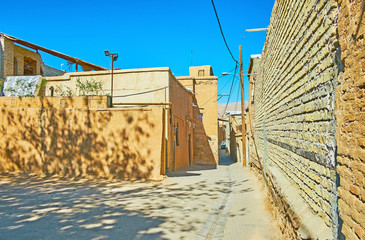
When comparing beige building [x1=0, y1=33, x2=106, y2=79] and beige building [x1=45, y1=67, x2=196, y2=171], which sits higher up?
beige building [x1=0, y1=33, x2=106, y2=79]

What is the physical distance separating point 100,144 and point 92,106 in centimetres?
153

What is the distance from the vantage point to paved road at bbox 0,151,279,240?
4780mm

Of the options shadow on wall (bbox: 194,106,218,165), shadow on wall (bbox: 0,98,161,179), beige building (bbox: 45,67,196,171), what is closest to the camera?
shadow on wall (bbox: 0,98,161,179)

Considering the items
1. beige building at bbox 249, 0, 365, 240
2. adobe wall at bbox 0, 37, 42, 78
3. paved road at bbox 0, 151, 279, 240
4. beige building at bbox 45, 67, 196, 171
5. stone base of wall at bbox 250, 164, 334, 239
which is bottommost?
paved road at bbox 0, 151, 279, 240

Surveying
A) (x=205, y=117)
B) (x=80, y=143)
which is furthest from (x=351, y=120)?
(x=205, y=117)

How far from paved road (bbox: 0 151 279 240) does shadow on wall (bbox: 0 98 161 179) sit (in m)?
0.95

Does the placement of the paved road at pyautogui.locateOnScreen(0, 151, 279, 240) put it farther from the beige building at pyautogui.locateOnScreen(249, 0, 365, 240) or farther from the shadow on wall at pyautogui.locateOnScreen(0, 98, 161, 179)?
the beige building at pyautogui.locateOnScreen(249, 0, 365, 240)

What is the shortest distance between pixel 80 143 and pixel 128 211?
523 cm

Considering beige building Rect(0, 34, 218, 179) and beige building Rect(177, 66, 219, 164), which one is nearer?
beige building Rect(0, 34, 218, 179)

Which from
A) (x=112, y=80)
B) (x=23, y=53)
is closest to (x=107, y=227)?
(x=112, y=80)

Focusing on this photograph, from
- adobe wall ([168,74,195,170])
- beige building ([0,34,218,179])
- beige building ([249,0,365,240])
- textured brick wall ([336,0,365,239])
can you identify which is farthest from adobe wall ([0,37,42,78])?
textured brick wall ([336,0,365,239])

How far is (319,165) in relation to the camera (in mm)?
2967

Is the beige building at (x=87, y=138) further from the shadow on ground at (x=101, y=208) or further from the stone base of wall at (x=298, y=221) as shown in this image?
the stone base of wall at (x=298, y=221)

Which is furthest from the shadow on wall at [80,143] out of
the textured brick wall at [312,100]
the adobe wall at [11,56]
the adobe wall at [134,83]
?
the adobe wall at [11,56]
